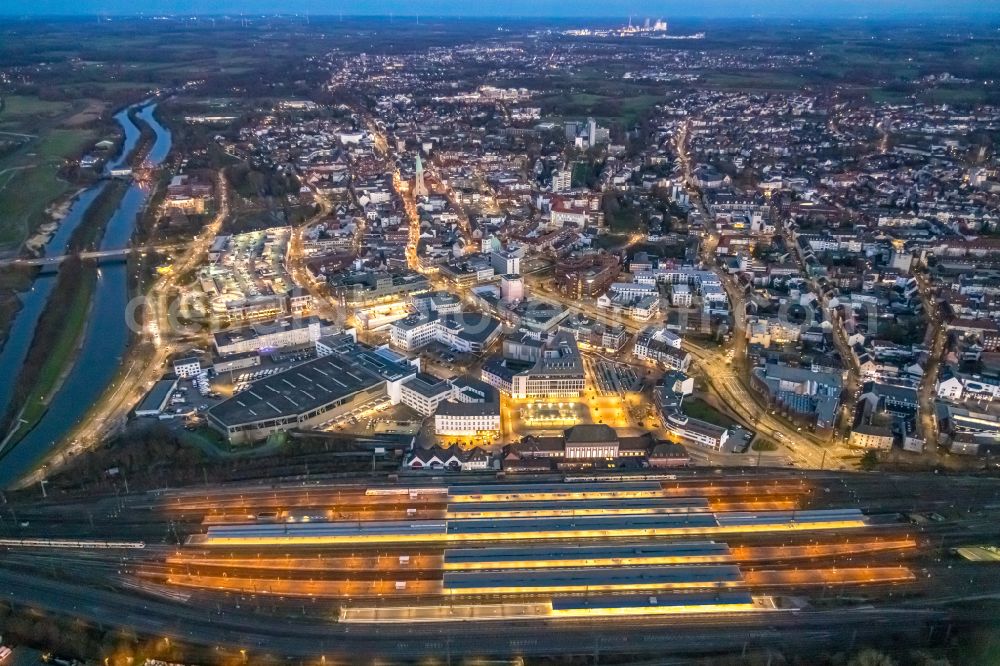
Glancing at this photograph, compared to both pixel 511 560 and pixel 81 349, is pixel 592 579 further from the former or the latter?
pixel 81 349

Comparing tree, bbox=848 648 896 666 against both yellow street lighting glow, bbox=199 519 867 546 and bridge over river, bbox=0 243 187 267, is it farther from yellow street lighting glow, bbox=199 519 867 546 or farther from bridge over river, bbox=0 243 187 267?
bridge over river, bbox=0 243 187 267

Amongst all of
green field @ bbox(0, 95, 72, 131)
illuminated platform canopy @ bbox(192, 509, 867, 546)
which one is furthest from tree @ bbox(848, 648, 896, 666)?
green field @ bbox(0, 95, 72, 131)

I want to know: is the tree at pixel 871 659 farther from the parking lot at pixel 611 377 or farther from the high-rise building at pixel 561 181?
the high-rise building at pixel 561 181

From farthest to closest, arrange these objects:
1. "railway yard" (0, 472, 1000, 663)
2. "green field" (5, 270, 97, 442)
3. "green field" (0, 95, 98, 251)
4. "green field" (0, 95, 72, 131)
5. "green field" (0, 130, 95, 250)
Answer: "green field" (0, 95, 72, 131) < "green field" (0, 95, 98, 251) < "green field" (0, 130, 95, 250) < "green field" (5, 270, 97, 442) < "railway yard" (0, 472, 1000, 663)

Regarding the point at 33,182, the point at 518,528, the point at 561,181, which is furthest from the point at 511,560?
the point at 33,182

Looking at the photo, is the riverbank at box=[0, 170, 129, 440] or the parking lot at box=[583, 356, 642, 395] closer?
the riverbank at box=[0, 170, 129, 440]

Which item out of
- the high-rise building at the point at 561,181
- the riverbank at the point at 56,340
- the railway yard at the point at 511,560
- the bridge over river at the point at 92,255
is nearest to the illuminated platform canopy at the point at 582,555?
the railway yard at the point at 511,560

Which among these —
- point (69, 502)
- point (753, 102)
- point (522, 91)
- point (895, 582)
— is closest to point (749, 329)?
point (895, 582)
